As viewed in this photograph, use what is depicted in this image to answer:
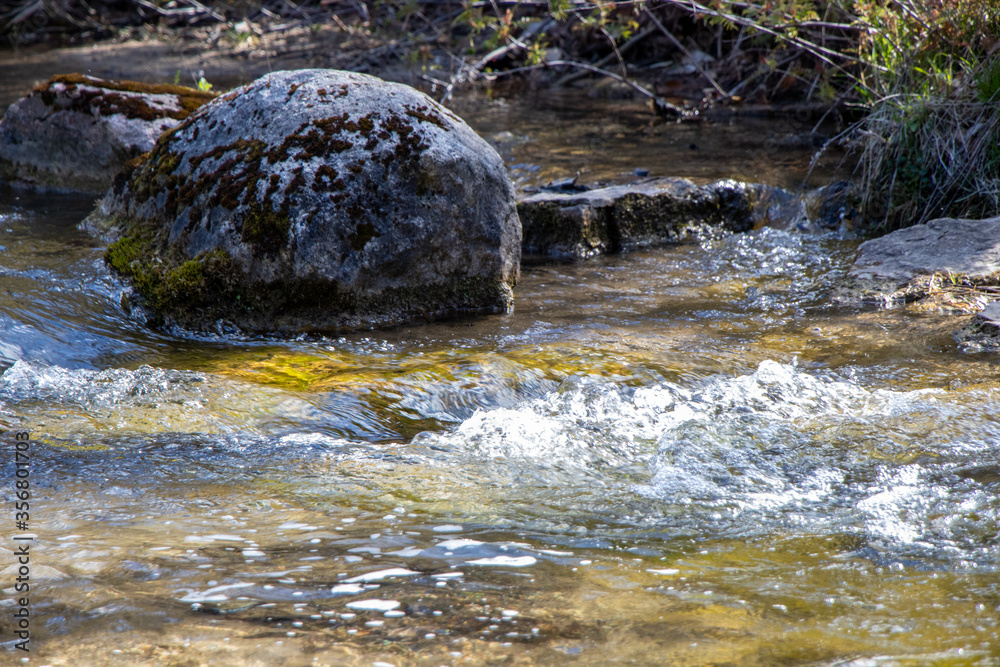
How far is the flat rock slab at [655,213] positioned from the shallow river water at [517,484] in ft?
3.80

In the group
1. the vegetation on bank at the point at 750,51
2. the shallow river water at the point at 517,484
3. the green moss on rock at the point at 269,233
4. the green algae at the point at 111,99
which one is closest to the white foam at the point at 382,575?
the shallow river water at the point at 517,484

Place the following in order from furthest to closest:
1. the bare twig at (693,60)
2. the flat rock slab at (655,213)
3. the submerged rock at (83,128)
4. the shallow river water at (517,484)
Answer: the bare twig at (693,60), the submerged rock at (83,128), the flat rock slab at (655,213), the shallow river water at (517,484)

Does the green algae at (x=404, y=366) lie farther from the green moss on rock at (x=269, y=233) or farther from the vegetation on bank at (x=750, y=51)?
the vegetation on bank at (x=750, y=51)

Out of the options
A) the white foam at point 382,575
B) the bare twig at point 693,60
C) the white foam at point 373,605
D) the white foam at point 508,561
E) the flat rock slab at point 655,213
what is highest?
the bare twig at point 693,60

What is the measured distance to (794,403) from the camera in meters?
3.94

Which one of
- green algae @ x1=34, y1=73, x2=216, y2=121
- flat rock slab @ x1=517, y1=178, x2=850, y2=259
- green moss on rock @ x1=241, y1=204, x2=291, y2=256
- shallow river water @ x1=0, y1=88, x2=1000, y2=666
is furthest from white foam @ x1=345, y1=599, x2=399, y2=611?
green algae @ x1=34, y1=73, x2=216, y2=121

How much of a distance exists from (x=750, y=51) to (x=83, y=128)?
954cm

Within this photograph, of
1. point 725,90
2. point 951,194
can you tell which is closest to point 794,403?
point 951,194

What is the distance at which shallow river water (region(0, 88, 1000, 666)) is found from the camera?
209 centimetres

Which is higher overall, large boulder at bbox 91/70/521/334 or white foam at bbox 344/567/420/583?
large boulder at bbox 91/70/521/334

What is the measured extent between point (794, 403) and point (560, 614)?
2.25 meters

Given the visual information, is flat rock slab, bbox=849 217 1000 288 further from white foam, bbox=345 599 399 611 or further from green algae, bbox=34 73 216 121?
green algae, bbox=34 73 216 121

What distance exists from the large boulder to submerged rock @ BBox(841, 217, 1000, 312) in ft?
8.69

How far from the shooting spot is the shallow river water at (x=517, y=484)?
2.09 m
